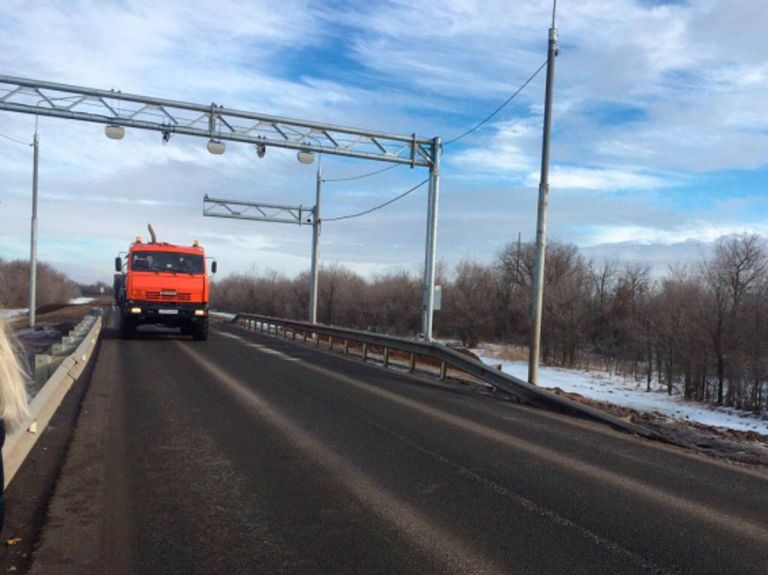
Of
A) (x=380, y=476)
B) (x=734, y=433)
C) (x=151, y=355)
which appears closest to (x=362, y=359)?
(x=151, y=355)

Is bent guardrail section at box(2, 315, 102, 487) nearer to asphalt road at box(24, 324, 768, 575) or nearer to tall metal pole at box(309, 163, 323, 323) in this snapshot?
asphalt road at box(24, 324, 768, 575)

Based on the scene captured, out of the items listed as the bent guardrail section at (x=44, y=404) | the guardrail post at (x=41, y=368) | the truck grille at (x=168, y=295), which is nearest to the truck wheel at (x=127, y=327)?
the truck grille at (x=168, y=295)

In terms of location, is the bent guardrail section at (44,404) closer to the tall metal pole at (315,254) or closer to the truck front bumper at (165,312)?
the truck front bumper at (165,312)

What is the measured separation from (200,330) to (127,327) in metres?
2.42

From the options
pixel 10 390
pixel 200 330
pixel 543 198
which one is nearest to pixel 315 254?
pixel 200 330

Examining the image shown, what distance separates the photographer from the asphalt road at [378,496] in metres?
4.12

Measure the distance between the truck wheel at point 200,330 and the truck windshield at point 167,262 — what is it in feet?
6.10

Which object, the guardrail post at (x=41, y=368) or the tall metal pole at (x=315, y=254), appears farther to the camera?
the tall metal pole at (x=315, y=254)

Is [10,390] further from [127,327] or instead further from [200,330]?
[127,327]

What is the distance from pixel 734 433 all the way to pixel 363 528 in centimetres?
848

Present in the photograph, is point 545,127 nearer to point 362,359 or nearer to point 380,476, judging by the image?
point 362,359

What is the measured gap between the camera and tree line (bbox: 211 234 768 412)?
27.5 meters

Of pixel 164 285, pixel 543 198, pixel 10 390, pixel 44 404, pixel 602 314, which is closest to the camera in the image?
pixel 10 390

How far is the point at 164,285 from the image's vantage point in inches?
818
